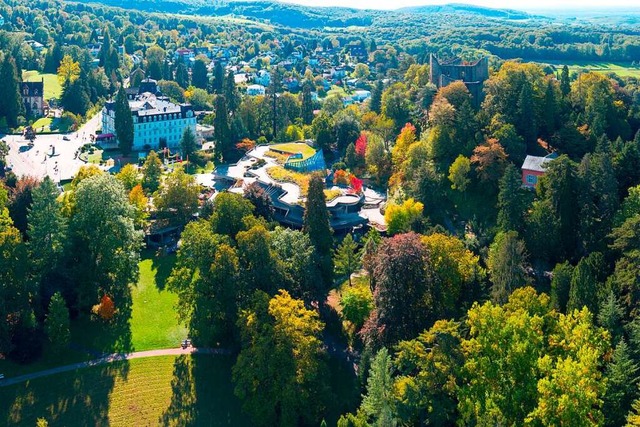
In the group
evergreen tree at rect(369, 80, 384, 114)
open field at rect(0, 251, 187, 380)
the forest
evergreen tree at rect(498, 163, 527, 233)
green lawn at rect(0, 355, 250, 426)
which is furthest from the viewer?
evergreen tree at rect(369, 80, 384, 114)

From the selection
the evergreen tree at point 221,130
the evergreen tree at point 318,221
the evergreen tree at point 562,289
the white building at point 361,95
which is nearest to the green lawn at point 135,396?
the evergreen tree at point 318,221

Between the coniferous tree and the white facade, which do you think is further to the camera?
the coniferous tree

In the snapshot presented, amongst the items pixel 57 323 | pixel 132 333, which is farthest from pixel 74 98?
pixel 57 323

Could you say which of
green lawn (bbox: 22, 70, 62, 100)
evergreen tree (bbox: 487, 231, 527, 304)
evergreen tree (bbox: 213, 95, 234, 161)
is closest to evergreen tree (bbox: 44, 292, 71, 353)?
evergreen tree (bbox: 487, 231, 527, 304)

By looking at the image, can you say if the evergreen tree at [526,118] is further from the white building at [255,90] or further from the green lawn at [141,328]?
the white building at [255,90]

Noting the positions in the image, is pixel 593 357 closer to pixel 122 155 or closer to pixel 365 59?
pixel 122 155

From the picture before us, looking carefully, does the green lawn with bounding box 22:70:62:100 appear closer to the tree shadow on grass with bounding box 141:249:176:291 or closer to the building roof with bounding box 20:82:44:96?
the building roof with bounding box 20:82:44:96

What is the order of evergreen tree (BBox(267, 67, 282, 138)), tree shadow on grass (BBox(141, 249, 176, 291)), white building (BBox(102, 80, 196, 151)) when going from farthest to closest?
evergreen tree (BBox(267, 67, 282, 138)) → white building (BBox(102, 80, 196, 151)) → tree shadow on grass (BBox(141, 249, 176, 291))
